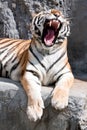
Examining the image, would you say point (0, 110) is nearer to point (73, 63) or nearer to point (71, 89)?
point (71, 89)

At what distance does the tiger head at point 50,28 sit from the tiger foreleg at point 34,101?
0.36 metres

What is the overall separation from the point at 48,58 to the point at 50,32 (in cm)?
24

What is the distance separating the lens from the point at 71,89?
10.8ft

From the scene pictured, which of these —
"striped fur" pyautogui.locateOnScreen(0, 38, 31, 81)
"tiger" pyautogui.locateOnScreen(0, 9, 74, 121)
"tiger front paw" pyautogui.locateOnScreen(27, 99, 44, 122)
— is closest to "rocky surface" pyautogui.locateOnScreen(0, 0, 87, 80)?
"striped fur" pyautogui.locateOnScreen(0, 38, 31, 81)

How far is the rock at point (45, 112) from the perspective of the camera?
10.2 ft

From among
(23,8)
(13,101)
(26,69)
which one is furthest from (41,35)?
(23,8)

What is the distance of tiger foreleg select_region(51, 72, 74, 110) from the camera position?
3059 mm

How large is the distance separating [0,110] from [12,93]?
174 mm

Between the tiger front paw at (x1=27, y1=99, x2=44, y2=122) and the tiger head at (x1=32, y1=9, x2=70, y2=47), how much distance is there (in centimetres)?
51

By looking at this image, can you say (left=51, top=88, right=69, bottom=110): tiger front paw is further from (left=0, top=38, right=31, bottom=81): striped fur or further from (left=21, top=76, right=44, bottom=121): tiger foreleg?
(left=0, top=38, right=31, bottom=81): striped fur

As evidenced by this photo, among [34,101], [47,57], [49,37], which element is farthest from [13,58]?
[34,101]

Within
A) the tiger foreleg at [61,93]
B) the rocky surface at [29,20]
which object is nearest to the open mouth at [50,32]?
the tiger foreleg at [61,93]

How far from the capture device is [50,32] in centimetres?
333

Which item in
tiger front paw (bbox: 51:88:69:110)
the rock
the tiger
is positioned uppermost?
the tiger
